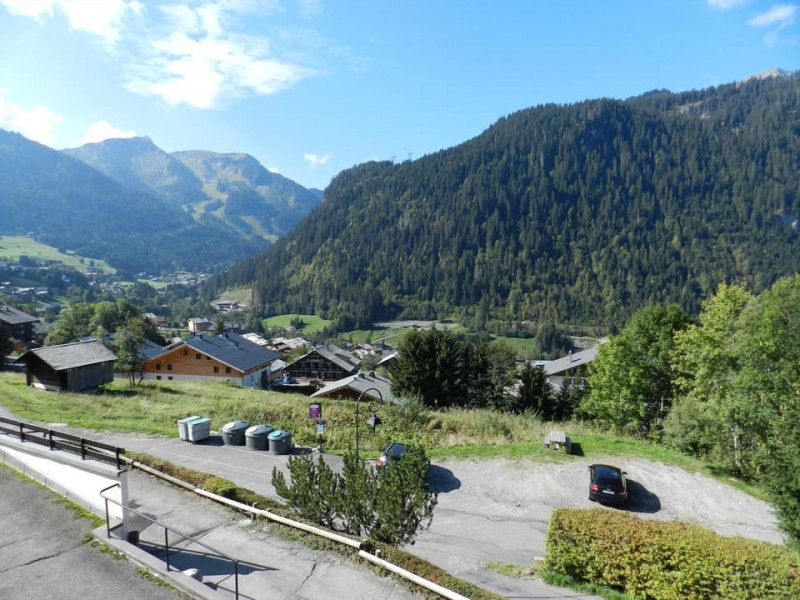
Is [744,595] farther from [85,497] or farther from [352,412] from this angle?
[352,412]

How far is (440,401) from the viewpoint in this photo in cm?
4103

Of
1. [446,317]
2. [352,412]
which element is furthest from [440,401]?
[446,317]

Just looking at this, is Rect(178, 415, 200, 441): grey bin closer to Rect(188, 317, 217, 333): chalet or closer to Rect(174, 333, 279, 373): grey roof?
Rect(174, 333, 279, 373): grey roof

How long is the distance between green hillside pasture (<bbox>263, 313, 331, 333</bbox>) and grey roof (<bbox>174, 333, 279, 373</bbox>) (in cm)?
10946

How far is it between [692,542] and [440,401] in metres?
32.5

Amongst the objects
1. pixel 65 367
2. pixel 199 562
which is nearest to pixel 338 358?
pixel 65 367

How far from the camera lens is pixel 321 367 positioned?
297 ft

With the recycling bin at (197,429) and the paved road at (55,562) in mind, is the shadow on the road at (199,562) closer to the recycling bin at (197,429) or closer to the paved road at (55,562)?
the paved road at (55,562)

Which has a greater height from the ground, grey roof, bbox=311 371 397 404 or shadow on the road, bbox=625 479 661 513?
shadow on the road, bbox=625 479 661 513

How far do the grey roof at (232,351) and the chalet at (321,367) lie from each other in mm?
27490

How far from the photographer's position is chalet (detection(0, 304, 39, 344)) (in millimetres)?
86625

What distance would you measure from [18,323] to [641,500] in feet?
375

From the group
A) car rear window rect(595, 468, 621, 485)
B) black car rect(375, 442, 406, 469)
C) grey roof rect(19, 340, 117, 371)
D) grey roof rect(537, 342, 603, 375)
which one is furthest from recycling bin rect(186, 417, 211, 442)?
grey roof rect(537, 342, 603, 375)

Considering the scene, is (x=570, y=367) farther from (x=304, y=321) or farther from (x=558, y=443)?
(x=304, y=321)
